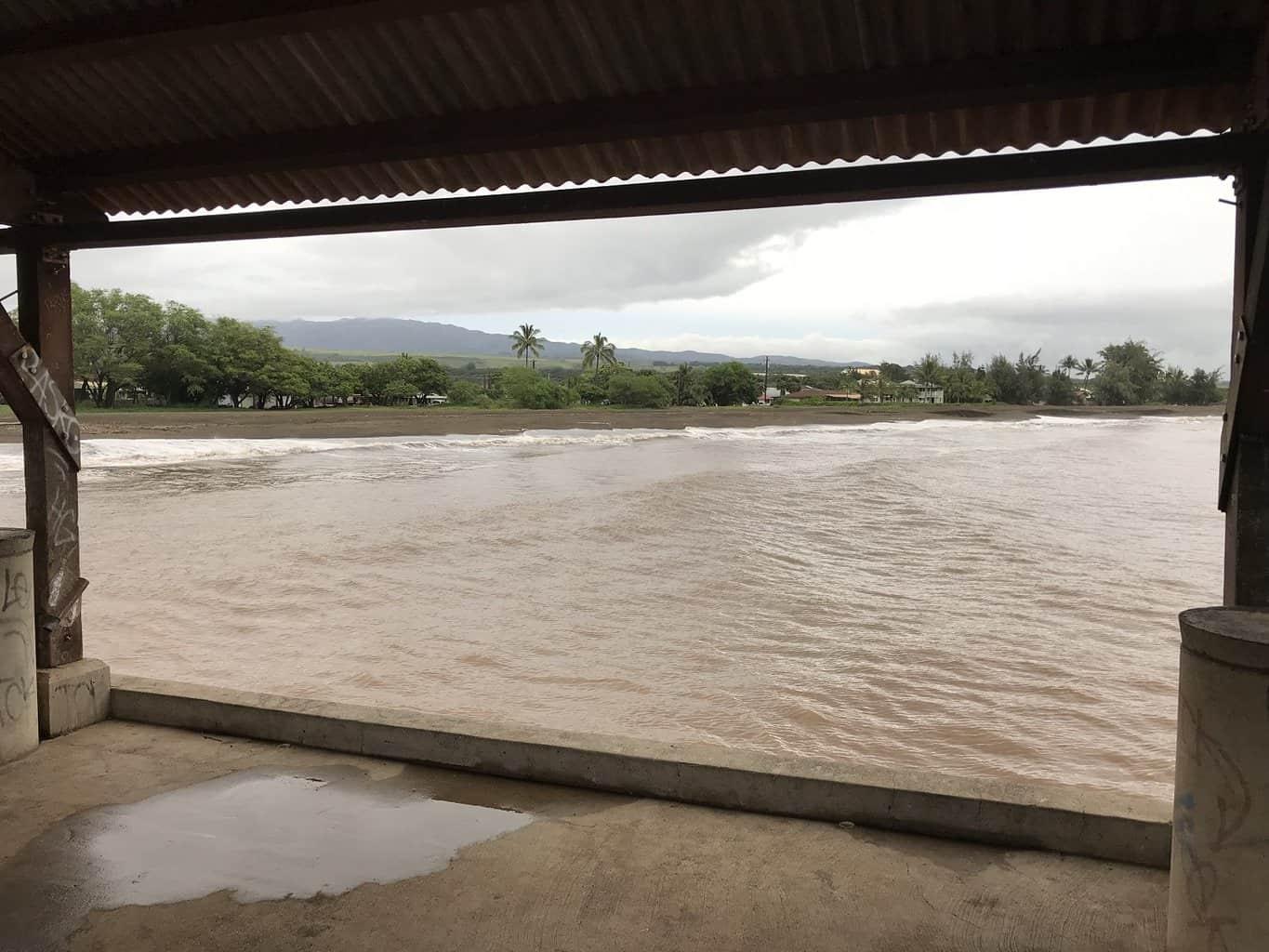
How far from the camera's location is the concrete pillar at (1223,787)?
259 centimetres

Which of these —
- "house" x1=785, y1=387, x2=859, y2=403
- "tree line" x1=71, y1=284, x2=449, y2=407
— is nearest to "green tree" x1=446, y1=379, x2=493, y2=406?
"tree line" x1=71, y1=284, x2=449, y2=407

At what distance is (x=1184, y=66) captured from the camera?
11.2ft

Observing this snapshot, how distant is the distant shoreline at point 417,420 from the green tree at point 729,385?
13.4 meters

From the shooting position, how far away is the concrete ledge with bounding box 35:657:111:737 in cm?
502

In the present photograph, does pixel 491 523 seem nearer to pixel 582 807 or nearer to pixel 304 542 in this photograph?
pixel 304 542

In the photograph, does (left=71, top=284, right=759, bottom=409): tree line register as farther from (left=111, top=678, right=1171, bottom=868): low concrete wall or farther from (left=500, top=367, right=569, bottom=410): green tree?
(left=111, top=678, right=1171, bottom=868): low concrete wall

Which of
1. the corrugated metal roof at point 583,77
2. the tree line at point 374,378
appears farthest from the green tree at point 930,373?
the corrugated metal roof at point 583,77

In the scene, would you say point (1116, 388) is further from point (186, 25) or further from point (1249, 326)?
point (186, 25)

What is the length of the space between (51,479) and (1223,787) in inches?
223

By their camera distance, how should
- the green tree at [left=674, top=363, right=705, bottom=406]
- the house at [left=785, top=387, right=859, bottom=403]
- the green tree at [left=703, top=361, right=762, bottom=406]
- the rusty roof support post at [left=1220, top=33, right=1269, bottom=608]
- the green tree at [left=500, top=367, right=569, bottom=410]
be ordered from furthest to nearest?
the house at [left=785, top=387, right=859, bottom=403] → the green tree at [left=703, top=361, right=762, bottom=406] → the green tree at [left=674, top=363, right=705, bottom=406] → the green tree at [left=500, top=367, right=569, bottom=410] → the rusty roof support post at [left=1220, top=33, right=1269, bottom=608]

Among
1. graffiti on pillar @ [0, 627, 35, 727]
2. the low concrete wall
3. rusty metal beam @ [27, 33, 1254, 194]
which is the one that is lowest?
the low concrete wall

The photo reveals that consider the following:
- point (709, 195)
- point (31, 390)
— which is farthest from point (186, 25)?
point (31, 390)

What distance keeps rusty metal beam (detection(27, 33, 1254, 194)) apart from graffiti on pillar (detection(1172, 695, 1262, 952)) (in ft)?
7.79

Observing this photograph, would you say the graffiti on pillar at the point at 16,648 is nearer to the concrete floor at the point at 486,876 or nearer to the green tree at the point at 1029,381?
the concrete floor at the point at 486,876
